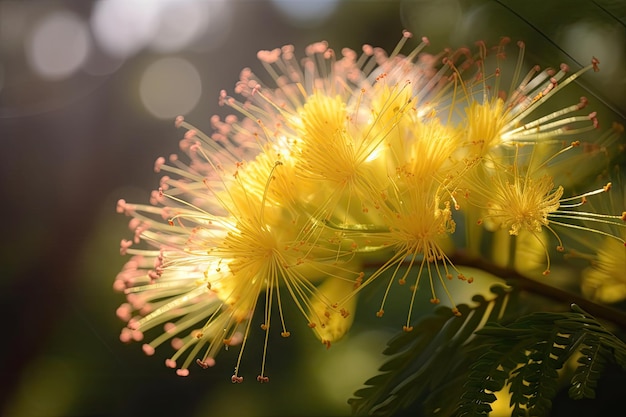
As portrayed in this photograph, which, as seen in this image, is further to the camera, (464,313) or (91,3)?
(91,3)

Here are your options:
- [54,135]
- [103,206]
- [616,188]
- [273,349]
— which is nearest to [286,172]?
[616,188]

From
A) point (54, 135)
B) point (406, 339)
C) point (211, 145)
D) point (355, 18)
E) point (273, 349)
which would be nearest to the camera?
point (406, 339)

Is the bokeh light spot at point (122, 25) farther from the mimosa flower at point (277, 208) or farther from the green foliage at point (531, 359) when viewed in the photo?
the green foliage at point (531, 359)

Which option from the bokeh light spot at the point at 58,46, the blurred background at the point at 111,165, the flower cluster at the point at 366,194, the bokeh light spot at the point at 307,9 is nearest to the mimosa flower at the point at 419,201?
the flower cluster at the point at 366,194

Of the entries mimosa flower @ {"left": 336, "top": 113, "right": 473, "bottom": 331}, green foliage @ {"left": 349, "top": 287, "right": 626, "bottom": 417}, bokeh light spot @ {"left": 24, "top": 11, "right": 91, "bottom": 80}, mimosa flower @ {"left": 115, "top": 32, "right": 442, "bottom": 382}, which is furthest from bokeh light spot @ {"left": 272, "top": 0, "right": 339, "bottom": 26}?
green foliage @ {"left": 349, "top": 287, "right": 626, "bottom": 417}

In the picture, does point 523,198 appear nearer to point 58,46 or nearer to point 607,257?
point 607,257

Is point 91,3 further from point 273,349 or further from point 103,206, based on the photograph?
point 273,349
